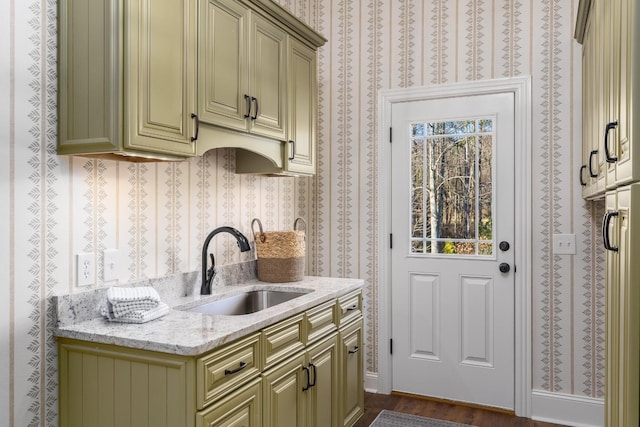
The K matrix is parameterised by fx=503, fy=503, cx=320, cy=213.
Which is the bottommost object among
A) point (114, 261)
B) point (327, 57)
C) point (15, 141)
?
point (114, 261)

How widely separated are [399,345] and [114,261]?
209 cm

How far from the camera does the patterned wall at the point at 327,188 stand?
5.52 ft

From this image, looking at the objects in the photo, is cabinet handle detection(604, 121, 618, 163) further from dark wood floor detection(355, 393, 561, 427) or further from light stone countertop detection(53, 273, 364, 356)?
dark wood floor detection(355, 393, 561, 427)

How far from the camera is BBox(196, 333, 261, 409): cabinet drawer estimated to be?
1.60 m

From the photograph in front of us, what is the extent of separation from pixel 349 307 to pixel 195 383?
4.47ft

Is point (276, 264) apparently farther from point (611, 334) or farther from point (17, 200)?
point (611, 334)

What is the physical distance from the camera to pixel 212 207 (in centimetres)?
265

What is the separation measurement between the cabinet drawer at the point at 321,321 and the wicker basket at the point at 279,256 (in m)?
0.36

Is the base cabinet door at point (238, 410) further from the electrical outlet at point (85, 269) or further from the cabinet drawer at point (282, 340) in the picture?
the electrical outlet at point (85, 269)

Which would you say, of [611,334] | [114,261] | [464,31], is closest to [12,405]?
[114,261]

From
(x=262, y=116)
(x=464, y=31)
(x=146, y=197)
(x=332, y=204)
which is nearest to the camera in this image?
(x=146, y=197)

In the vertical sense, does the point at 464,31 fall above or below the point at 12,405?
above

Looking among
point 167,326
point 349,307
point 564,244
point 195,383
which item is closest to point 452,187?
point 564,244

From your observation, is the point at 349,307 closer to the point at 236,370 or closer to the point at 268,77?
the point at 236,370
